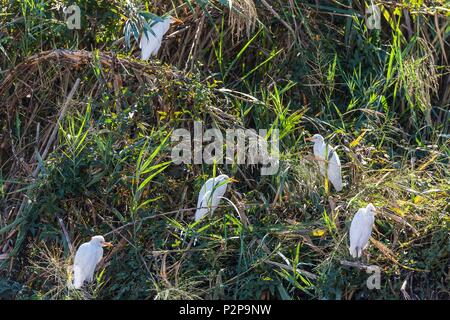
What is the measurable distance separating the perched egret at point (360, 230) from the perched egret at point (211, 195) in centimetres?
57

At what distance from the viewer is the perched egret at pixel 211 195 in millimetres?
4746

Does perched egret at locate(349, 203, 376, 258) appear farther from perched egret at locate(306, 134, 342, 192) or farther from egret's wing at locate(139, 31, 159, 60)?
egret's wing at locate(139, 31, 159, 60)

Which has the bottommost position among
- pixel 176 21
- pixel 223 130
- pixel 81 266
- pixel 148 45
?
pixel 81 266

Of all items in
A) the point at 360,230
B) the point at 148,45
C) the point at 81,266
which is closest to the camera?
the point at 81,266

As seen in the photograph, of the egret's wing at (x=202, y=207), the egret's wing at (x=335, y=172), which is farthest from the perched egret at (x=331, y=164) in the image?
the egret's wing at (x=202, y=207)

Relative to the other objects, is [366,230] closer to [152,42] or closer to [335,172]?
[335,172]

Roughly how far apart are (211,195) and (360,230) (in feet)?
2.09

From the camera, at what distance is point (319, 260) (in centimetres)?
477

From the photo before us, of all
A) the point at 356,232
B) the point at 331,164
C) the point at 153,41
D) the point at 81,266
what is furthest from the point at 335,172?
the point at 81,266

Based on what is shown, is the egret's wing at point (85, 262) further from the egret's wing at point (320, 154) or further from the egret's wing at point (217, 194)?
the egret's wing at point (320, 154)

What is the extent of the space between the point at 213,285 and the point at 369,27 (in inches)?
69.6

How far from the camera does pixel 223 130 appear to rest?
5.20 m
